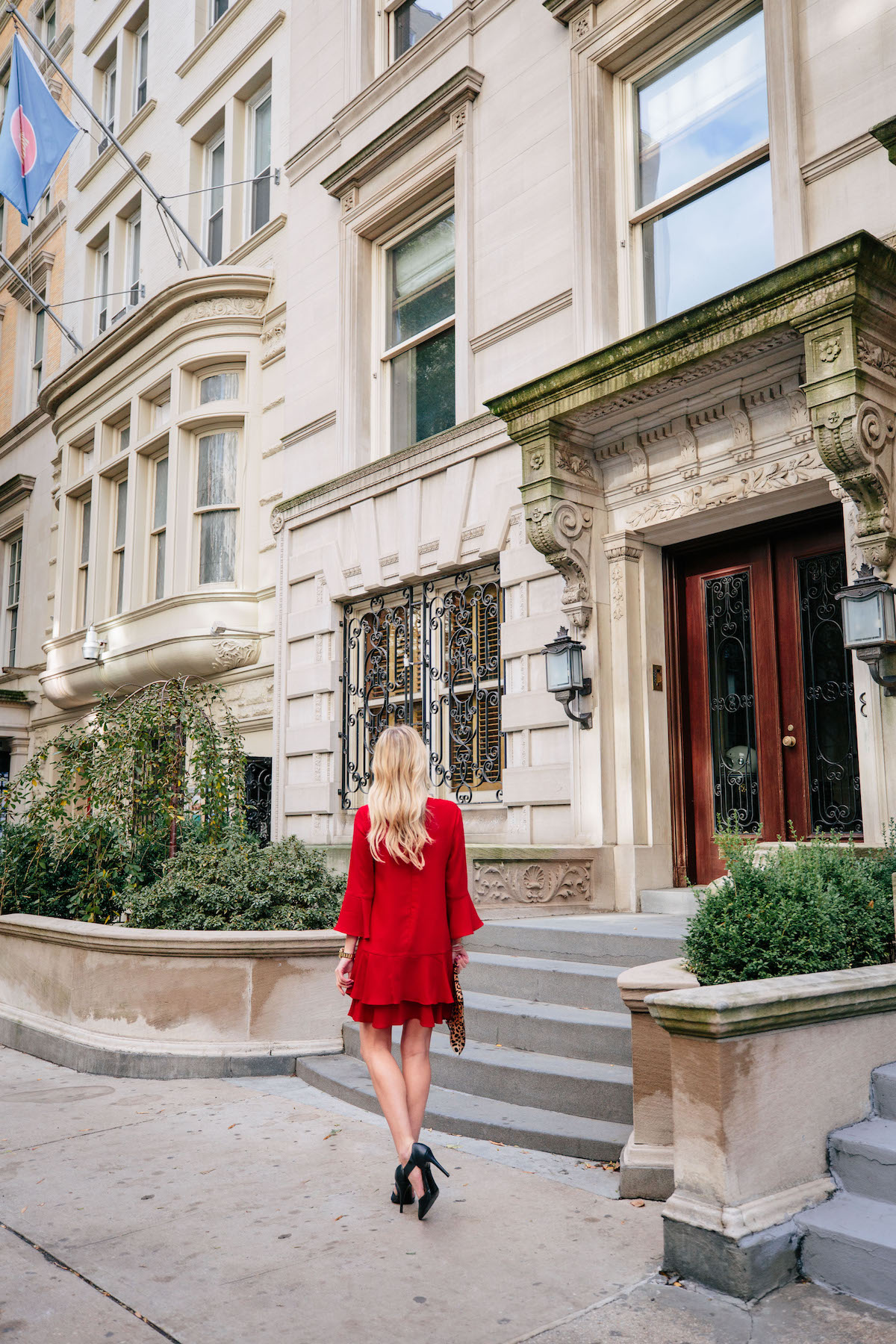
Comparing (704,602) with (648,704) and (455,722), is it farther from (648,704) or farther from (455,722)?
(455,722)

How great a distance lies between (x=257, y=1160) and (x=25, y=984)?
3934mm

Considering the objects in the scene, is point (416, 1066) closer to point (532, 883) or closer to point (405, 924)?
point (405, 924)

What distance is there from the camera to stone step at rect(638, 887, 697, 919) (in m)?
8.04

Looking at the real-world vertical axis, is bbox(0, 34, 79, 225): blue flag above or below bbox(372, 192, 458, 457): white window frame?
above

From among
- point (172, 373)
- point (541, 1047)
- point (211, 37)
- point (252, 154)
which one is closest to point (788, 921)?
point (541, 1047)

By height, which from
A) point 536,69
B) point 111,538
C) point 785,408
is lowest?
point 785,408

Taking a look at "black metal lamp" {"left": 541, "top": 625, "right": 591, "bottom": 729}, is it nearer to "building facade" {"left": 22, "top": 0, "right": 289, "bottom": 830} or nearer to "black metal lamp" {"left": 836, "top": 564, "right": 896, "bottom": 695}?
"black metal lamp" {"left": 836, "top": 564, "right": 896, "bottom": 695}

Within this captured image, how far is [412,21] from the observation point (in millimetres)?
12172

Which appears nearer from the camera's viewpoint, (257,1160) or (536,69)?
(257,1160)

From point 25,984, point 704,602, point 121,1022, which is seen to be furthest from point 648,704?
point 25,984

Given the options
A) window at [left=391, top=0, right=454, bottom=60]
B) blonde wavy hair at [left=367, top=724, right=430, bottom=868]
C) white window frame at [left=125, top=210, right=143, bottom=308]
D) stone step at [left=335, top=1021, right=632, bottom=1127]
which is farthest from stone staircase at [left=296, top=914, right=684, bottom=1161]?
white window frame at [left=125, top=210, right=143, bottom=308]

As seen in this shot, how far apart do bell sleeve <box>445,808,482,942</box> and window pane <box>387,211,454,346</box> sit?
7.89m

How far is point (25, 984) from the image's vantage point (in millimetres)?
8188

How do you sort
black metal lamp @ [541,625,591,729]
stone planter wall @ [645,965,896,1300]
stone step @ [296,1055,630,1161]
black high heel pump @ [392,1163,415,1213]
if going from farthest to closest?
black metal lamp @ [541,625,591,729] < stone step @ [296,1055,630,1161] < black high heel pump @ [392,1163,415,1213] < stone planter wall @ [645,965,896,1300]
